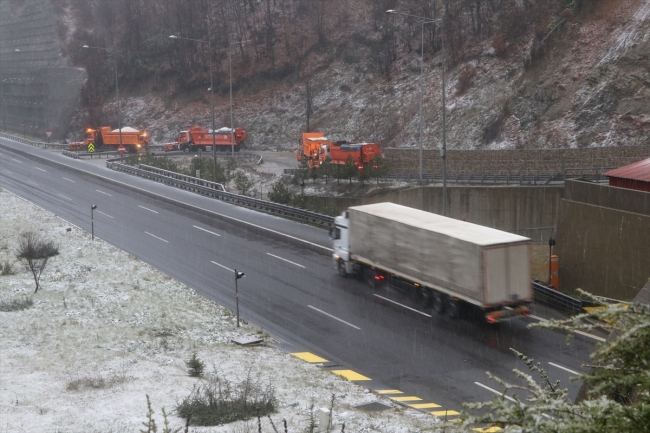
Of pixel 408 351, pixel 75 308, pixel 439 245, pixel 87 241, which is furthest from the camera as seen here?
pixel 87 241

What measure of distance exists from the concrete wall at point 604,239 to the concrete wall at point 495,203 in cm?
1001

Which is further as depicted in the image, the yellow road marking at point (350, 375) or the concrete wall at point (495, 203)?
the concrete wall at point (495, 203)

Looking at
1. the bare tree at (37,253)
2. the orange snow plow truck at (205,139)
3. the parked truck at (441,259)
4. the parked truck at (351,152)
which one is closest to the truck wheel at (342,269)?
the parked truck at (441,259)

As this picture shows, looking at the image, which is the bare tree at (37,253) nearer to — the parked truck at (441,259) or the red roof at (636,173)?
the parked truck at (441,259)

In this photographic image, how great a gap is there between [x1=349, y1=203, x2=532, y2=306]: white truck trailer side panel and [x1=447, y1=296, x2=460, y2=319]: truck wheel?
0.36m

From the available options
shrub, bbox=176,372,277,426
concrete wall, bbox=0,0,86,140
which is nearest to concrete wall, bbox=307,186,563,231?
shrub, bbox=176,372,277,426

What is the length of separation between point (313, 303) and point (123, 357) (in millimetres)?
7659

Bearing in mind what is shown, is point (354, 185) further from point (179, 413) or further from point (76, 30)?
point (76, 30)

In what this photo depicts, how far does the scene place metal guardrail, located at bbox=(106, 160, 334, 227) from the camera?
1513 inches

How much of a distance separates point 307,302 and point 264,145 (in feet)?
172

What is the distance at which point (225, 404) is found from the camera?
50.0 ft

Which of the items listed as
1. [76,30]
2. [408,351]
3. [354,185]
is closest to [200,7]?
[76,30]

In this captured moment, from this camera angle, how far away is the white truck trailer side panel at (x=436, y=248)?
21594 millimetres

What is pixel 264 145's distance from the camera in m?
76.6
